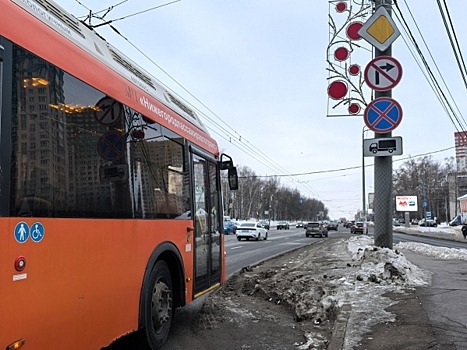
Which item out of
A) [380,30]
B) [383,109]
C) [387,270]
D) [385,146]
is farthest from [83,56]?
[385,146]

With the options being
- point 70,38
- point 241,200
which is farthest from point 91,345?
point 241,200

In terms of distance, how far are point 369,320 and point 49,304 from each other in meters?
3.91

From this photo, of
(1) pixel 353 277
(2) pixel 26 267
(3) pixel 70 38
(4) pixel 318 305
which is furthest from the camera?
(1) pixel 353 277

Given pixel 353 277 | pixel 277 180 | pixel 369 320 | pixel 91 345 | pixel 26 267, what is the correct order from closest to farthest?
pixel 26 267 < pixel 91 345 < pixel 369 320 < pixel 353 277 < pixel 277 180

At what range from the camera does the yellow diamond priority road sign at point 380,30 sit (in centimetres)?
827

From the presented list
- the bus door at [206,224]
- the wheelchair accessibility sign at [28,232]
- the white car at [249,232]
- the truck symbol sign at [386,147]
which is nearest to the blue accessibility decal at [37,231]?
the wheelchair accessibility sign at [28,232]

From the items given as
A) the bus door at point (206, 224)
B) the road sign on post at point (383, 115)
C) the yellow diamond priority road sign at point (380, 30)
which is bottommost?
the bus door at point (206, 224)

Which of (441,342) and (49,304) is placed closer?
(49,304)

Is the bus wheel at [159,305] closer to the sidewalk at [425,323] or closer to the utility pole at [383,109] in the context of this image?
the sidewalk at [425,323]

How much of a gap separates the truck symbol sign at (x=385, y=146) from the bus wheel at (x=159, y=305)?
5.06 m

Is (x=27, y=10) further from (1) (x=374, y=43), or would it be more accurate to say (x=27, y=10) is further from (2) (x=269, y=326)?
(1) (x=374, y=43)

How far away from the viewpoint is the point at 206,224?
7.13m

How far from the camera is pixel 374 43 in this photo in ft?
27.7

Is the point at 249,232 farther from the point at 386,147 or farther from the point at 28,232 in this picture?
the point at 28,232
